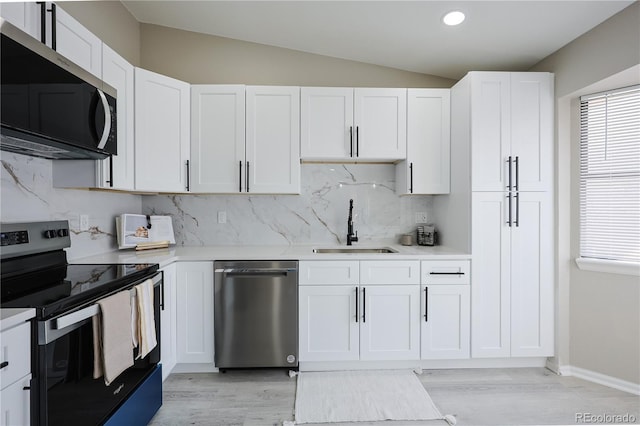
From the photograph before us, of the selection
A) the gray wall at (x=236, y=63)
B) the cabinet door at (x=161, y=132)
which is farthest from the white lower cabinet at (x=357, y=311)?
Answer: the gray wall at (x=236, y=63)

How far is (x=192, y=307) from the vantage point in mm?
2486

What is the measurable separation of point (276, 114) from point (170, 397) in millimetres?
2291

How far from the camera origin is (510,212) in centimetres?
256

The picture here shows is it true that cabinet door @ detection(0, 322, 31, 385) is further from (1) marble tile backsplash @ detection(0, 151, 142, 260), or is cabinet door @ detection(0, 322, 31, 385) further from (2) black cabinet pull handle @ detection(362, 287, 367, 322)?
(2) black cabinet pull handle @ detection(362, 287, 367, 322)

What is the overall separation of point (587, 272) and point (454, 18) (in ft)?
7.10

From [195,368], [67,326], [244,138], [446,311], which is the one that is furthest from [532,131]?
[195,368]

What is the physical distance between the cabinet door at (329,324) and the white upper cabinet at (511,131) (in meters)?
1.36

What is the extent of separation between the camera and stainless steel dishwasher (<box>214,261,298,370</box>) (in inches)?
97.2

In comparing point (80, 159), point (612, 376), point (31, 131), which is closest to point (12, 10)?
point (31, 131)

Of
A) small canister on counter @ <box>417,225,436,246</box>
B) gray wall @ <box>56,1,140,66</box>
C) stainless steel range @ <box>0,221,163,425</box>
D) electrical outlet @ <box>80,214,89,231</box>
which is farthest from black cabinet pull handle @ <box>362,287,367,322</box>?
gray wall @ <box>56,1,140,66</box>

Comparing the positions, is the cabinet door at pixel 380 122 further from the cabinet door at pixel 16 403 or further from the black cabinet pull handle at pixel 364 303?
the cabinet door at pixel 16 403

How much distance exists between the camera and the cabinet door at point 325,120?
279 centimetres

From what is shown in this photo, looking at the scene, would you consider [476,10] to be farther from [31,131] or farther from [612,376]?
[612,376]

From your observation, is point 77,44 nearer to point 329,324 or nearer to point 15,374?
point 15,374
